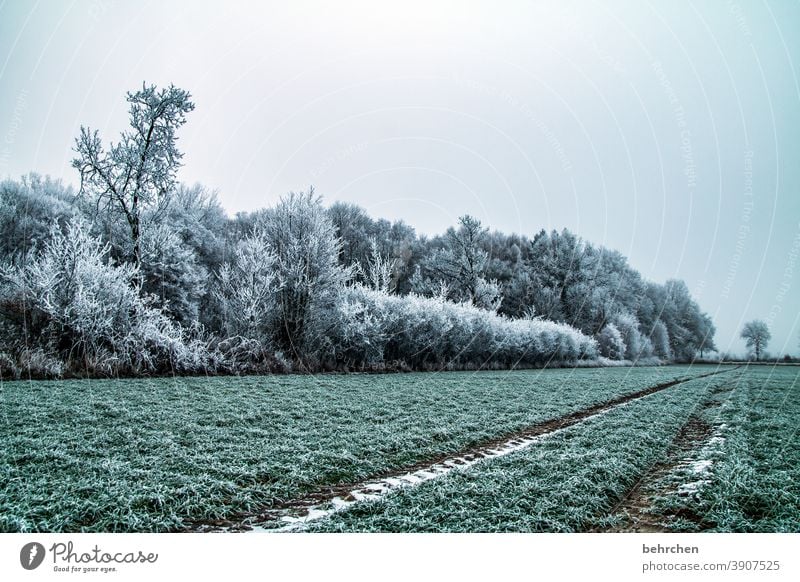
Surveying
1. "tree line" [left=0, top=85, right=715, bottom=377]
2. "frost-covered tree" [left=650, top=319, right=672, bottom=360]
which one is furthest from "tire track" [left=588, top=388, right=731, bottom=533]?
"frost-covered tree" [left=650, top=319, right=672, bottom=360]

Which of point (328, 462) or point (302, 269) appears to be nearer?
point (328, 462)

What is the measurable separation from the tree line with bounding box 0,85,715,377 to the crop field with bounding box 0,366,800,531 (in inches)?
89.6

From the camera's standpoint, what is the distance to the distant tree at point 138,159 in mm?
9383

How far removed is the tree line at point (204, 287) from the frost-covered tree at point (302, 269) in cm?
4

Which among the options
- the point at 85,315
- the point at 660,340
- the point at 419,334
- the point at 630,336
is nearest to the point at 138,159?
the point at 85,315

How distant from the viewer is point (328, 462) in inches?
130

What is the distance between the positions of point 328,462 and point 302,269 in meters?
9.58

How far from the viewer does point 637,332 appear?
2956 cm

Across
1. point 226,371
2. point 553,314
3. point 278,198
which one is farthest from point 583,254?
point 226,371

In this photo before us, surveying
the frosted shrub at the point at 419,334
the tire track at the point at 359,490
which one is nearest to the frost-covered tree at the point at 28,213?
the frosted shrub at the point at 419,334

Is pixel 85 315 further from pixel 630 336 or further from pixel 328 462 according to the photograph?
pixel 630 336

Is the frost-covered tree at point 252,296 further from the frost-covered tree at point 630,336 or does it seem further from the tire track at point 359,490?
the frost-covered tree at point 630,336
